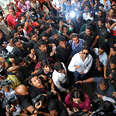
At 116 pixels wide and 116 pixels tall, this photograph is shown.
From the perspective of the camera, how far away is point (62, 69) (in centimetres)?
295

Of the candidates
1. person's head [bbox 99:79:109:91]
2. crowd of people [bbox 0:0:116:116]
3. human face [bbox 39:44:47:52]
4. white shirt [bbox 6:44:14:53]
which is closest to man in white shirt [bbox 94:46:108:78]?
crowd of people [bbox 0:0:116:116]

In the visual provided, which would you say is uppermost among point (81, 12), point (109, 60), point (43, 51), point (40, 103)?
point (81, 12)

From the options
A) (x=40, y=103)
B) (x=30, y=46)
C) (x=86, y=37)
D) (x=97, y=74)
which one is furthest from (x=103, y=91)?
(x=30, y=46)

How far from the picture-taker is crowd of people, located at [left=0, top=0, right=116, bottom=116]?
2654 millimetres

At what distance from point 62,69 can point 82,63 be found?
0.51 meters

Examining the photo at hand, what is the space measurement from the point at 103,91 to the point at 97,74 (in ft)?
2.47

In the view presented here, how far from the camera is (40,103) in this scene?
101 inches

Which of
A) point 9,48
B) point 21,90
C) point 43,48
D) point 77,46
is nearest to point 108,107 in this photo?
point 21,90

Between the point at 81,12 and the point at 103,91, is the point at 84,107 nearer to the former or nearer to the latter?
the point at 103,91

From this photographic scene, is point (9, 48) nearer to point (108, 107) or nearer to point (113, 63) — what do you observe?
point (113, 63)

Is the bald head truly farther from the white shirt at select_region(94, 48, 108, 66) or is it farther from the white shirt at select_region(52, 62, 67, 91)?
the white shirt at select_region(94, 48, 108, 66)

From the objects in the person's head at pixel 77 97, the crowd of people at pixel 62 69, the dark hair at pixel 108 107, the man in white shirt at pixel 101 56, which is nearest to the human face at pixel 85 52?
the crowd of people at pixel 62 69

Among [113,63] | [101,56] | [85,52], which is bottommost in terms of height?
[113,63]

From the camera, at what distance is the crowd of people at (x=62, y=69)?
2.65 metres
